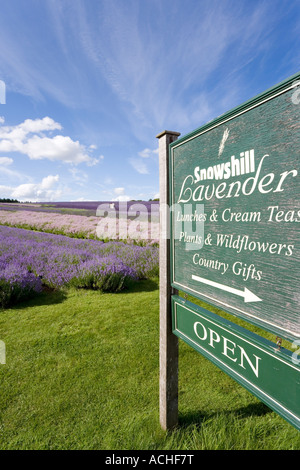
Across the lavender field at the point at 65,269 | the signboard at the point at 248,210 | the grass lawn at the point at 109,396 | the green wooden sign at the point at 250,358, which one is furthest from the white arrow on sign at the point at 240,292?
the lavender field at the point at 65,269

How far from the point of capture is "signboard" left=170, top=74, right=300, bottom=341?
1106mm

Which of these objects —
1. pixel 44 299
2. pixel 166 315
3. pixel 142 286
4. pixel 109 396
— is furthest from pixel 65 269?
pixel 166 315

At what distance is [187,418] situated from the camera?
2098mm

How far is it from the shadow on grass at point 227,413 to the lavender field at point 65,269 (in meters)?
3.11

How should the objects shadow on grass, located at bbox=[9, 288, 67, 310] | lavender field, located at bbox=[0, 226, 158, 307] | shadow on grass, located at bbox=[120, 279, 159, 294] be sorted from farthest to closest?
shadow on grass, located at bbox=[120, 279, 159, 294] → lavender field, located at bbox=[0, 226, 158, 307] → shadow on grass, located at bbox=[9, 288, 67, 310]

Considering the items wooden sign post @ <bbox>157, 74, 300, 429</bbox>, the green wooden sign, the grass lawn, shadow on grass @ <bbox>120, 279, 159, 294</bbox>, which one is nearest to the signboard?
wooden sign post @ <bbox>157, 74, 300, 429</bbox>

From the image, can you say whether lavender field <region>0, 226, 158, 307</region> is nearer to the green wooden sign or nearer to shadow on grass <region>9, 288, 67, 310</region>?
shadow on grass <region>9, 288, 67, 310</region>

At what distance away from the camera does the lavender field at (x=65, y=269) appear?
15.2 ft

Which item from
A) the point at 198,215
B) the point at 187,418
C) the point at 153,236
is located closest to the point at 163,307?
the point at 198,215

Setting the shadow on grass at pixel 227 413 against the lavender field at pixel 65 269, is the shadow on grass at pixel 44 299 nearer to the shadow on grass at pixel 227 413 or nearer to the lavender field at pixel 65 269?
the lavender field at pixel 65 269

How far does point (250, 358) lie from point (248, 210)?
0.79 m

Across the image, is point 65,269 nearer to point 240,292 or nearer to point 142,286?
point 142,286

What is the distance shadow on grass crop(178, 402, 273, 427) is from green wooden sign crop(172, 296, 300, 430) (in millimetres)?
840

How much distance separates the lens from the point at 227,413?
211 centimetres
